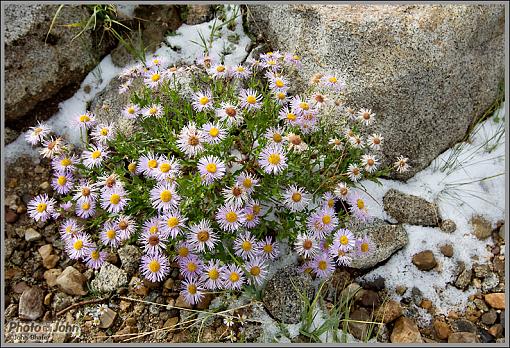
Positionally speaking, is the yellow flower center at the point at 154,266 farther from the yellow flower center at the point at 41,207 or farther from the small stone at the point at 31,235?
the small stone at the point at 31,235

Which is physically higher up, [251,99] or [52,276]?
[251,99]

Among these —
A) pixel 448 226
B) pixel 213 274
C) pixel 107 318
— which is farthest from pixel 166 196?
pixel 448 226

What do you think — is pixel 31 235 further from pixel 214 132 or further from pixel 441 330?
pixel 441 330

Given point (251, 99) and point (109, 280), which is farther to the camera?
point (109, 280)

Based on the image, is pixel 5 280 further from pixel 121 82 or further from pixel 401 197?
pixel 401 197

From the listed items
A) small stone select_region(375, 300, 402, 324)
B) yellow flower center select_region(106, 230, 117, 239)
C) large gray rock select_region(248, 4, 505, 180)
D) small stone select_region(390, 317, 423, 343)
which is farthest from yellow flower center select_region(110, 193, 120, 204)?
small stone select_region(390, 317, 423, 343)

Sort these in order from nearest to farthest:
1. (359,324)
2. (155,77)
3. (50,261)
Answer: (359,324) < (155,77) < (50,261)

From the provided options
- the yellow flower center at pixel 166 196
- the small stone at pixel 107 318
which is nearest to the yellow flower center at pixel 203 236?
the yellow flower center at pixel 166 196
